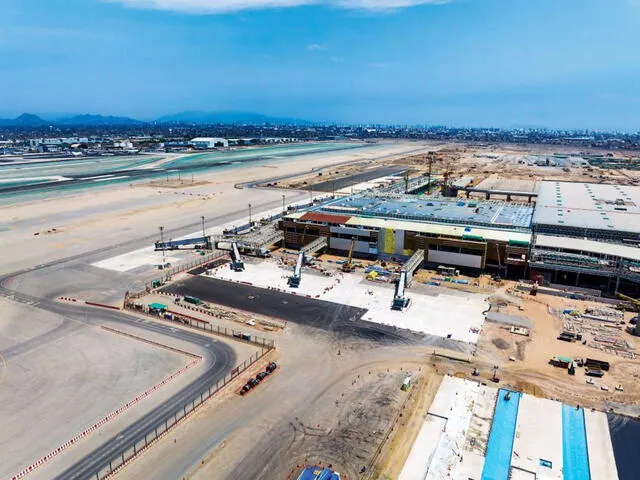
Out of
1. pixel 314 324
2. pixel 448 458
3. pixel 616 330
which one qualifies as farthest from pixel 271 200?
pixel 448 458

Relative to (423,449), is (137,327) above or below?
above

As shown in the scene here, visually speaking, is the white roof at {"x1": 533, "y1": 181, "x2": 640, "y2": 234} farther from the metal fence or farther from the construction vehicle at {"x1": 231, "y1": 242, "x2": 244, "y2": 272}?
the metal fence

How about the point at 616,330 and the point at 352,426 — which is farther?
the point at 616,330

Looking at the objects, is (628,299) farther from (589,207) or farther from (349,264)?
(589,207)

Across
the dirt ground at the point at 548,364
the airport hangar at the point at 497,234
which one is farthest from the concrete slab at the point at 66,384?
the airport hangar at the point at 497,234

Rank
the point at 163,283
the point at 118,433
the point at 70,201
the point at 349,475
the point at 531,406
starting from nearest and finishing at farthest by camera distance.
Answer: the point at 349,475, the point at 118,433, the point at 531,406, the point at 163,283, the point at 70,201

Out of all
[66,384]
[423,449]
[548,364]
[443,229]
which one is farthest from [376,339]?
[443,229]

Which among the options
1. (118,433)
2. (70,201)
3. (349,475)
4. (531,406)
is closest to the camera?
(349,475)

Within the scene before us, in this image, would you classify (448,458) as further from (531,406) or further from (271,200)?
(271,200)
